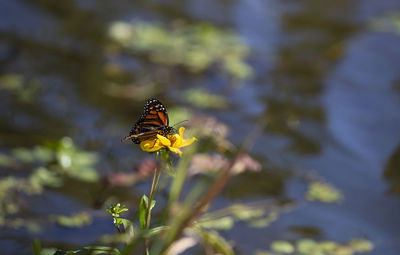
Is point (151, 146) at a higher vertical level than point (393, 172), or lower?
lower

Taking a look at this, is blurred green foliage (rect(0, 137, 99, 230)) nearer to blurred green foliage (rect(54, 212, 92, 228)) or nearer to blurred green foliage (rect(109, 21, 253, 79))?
blurred green foliage (rect(54, 212, 92, 228))

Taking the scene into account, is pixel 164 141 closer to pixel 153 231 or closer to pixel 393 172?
pixel 153 231

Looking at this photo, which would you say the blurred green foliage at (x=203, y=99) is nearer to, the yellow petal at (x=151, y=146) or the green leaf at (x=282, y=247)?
the green leaf at (x=282, y=247)

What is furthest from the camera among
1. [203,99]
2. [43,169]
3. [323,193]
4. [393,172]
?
[203,99]

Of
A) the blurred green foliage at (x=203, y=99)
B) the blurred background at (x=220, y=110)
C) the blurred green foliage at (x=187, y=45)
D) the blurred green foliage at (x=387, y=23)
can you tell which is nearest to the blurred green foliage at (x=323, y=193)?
the blurred background at (x=220, y=110)

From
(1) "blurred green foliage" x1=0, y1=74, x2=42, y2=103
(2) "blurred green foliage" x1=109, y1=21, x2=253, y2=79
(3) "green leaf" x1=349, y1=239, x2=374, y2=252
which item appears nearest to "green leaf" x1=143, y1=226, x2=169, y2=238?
(3) "green leaf" x1=349, y1=239, x2=374, y2=252

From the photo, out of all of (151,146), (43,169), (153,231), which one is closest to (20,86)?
(43,169)
